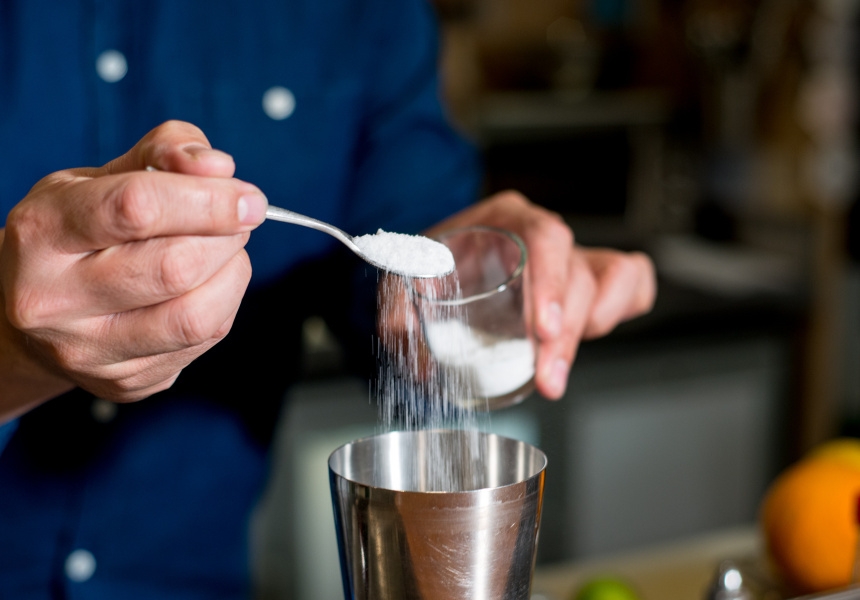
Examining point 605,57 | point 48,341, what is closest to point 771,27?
point 605,57

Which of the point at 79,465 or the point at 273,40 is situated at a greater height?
the point at 273,40

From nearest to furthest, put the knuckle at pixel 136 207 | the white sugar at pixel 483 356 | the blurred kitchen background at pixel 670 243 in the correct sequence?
the knuckle at pixel 136 207 → the white sugar at pixel 483 356 → the blurred kitchen background at pixel 670 243

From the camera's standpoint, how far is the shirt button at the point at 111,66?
831 mm

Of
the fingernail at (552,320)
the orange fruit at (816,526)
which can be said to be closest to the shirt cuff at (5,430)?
the fingernail at (552,320)

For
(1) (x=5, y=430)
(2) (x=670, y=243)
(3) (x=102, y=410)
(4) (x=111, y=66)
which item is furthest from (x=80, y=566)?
(2) (x=670, y=243)

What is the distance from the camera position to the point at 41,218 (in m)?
0.39

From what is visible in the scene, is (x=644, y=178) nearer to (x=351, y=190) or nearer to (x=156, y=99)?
(x=351, y=190)

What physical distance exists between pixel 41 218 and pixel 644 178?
206cm

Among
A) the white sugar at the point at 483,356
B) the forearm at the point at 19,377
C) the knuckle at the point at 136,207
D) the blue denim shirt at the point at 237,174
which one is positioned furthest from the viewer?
the blue denim shirt at the point at 237,174

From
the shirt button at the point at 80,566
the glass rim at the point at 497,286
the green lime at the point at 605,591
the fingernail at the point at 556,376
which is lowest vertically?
the shirt button at the point at 80,566

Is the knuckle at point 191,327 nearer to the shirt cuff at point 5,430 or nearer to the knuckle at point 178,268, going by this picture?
the knuckle at point 178,268

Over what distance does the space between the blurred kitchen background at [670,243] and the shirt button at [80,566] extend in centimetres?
64

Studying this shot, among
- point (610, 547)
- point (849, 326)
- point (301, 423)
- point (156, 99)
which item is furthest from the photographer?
point (849, 326)

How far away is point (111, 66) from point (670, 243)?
1812 mm
